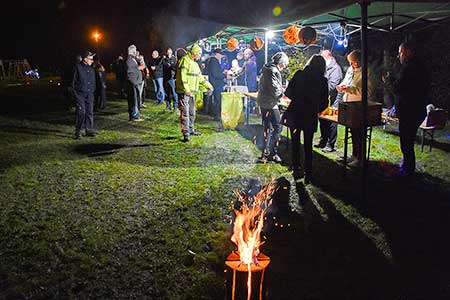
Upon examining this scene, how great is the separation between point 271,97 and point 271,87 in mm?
189

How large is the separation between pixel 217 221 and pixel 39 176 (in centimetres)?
370

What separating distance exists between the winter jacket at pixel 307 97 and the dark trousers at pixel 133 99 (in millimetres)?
6650

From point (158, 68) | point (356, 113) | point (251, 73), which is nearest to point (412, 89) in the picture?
point (356, 113)

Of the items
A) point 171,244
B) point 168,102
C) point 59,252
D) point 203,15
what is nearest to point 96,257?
point 59,252

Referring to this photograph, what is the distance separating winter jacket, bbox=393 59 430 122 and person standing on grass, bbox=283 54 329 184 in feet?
4.20

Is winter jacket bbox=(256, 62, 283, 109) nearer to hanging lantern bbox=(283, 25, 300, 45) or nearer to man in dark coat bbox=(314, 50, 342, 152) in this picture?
man in dark coat bbox=(314, 50, 342, 152)

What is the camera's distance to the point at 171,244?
14.6 feet

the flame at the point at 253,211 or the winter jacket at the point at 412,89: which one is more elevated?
the winter jacket at the point at 412,89

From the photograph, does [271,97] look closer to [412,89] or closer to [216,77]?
[412,89]

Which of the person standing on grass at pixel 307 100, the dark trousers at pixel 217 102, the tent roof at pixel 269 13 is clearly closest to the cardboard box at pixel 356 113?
the person standing on grass at pixel 307 100

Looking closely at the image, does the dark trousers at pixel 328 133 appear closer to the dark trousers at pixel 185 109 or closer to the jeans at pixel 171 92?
the dark trousers at pixel 185 109

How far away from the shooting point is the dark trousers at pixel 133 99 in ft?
38.5

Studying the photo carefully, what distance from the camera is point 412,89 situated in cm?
626

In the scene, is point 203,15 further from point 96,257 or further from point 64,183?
point 96,257
